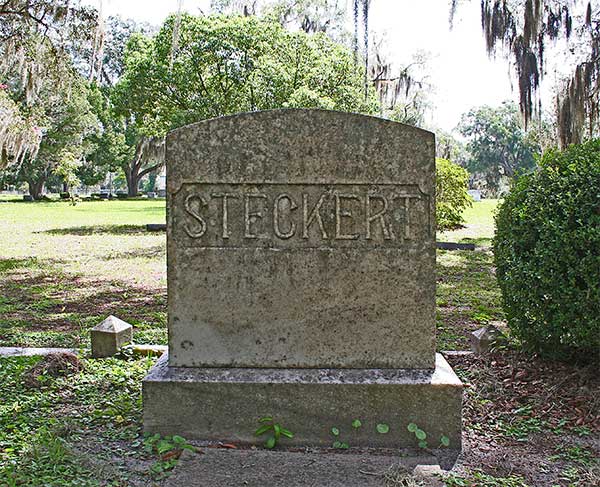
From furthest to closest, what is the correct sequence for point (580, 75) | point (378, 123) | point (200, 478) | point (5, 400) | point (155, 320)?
point (580, 75)
point (155, 320)
point (5, 400)
point (378, 123)
point (200, 478)

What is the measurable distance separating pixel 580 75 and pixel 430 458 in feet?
39.1

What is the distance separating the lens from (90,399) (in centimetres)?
409

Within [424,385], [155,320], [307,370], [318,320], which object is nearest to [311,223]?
[318,320]

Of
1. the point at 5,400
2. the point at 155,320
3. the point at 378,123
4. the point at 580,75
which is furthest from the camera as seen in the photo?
the point at 580,75

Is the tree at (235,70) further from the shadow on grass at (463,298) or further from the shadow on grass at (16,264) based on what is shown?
the shadow on grass at (463,298)

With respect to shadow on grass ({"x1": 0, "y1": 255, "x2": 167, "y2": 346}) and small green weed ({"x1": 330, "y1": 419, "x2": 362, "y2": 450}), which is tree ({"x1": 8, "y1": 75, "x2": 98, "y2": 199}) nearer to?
shadow on grass ({"x1": 0, "y1": 255, "x2": 167, "y2": 346})

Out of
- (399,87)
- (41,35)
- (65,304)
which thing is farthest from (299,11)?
(65,304)

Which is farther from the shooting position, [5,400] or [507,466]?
[5,400]

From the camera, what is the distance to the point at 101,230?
1839 cm

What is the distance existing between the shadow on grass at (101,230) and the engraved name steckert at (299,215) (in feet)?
47.0

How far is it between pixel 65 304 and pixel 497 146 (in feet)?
254

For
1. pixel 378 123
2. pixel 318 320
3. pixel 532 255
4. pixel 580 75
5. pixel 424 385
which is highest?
pixel 580 75

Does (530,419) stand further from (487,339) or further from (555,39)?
(555,39)

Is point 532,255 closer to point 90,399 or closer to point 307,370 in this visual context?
point 307,370
